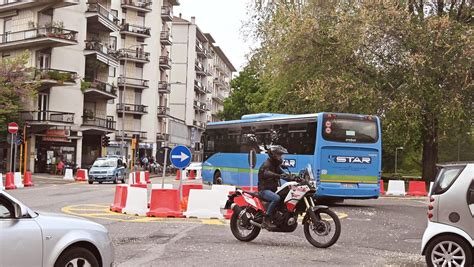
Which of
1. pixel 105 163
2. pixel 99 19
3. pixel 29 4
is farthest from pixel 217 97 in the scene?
pixel 105 163

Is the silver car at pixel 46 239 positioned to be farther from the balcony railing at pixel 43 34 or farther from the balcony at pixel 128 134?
the balcony at pixel 128 134

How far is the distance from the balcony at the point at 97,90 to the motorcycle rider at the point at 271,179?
39927mm

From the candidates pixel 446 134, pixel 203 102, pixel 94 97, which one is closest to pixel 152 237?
pixel 446 134

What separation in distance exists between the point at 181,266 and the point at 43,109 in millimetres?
41211

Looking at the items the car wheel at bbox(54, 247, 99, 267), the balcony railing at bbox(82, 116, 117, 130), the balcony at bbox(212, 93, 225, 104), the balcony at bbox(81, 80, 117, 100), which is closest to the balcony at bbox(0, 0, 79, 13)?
the balcony at bbox(81, 80, 117, 100)

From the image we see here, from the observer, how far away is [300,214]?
1080 cm

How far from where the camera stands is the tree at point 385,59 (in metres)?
27.1

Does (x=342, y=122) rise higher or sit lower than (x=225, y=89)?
lower

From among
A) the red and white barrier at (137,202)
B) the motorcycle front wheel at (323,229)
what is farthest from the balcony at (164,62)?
the motorcycle front wheel at (323,229)

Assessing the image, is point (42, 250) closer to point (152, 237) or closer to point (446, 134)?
point (152, 237)

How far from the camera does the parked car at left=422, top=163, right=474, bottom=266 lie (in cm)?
800

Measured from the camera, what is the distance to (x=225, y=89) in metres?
133

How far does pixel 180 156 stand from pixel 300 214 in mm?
5643

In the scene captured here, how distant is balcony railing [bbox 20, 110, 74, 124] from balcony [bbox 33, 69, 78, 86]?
223 cm
